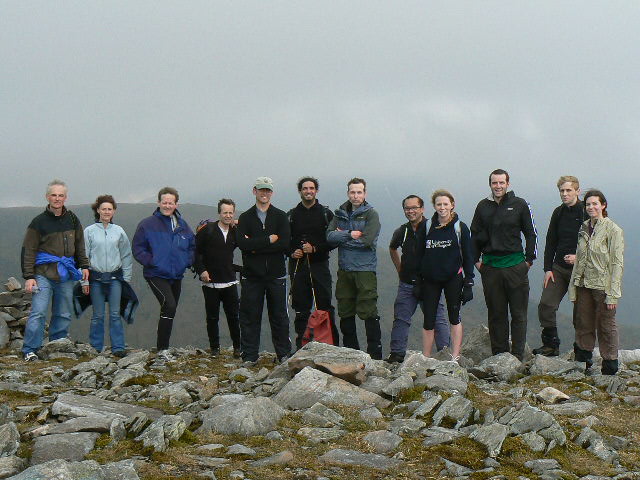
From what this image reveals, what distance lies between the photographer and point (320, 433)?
22.1ft

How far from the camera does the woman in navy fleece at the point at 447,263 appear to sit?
11.7 metres

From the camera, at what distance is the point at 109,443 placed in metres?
6.18

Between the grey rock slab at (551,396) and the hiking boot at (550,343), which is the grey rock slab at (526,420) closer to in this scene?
the grey rock slab at (551,396)

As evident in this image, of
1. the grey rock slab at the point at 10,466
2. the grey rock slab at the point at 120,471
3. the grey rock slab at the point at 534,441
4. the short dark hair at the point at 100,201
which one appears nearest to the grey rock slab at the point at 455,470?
the grey rock slab at the point at 534,441

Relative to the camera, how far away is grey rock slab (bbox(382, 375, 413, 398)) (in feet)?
27.6

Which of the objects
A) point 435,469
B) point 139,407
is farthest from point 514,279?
point 139,407

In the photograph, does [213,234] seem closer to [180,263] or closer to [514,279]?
[180,263]

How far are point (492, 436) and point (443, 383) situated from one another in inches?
88.2

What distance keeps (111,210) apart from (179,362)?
3938 millimetres

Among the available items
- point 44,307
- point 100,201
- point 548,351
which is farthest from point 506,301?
point 44,307

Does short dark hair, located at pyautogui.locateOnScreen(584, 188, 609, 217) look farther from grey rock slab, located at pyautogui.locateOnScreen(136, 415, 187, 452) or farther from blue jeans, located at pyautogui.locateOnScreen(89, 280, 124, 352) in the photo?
blue jeans, located at pyautogui.locateOnScreen(89, 280, 124, 352)

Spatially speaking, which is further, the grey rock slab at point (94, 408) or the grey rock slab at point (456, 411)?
the grey rock slab at point (456, 411)

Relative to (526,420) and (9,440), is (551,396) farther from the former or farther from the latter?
(9,440)

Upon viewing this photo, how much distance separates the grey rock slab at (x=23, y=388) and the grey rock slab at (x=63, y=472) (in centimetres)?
440
